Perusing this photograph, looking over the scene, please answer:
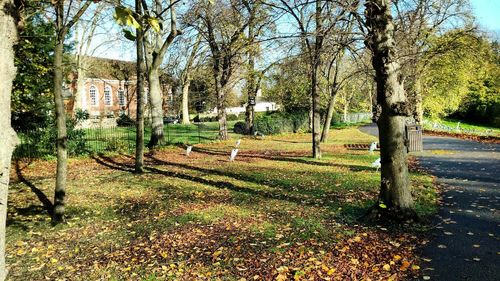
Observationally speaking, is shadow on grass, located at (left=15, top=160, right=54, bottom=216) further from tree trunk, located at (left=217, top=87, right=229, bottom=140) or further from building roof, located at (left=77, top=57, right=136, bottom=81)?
building roof, located at (left=77, top=57, right=136, bottom=81)

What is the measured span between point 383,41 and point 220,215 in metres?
4.63

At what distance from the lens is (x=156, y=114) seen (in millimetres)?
20969

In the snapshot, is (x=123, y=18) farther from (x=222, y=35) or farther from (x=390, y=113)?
(x=222, y=35)

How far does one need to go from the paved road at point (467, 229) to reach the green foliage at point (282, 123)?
2108 centimetres

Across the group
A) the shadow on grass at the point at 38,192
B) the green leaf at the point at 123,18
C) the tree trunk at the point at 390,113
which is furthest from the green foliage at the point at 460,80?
the green leaf at the point at 123,18

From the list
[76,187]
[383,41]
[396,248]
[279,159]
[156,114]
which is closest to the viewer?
[396,248]

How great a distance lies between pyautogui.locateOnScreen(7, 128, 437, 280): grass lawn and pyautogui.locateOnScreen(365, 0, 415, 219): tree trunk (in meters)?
0.62

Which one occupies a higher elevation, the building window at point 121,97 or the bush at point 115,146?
the building window at point 121,97

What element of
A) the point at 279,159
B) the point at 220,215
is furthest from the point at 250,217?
the point at 279,159

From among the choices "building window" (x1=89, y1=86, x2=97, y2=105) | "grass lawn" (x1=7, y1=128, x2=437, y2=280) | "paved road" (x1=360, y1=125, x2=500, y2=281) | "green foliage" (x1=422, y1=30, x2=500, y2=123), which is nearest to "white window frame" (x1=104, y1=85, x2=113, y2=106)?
"building window" (x1=89, y1=86, x2=97, y2=105)

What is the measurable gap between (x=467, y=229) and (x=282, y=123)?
92.8ft

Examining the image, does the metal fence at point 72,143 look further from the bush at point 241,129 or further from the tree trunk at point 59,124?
the bush at point 241,129

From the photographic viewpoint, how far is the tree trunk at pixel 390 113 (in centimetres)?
629

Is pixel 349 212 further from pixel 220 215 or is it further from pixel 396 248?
pixel 220 215
